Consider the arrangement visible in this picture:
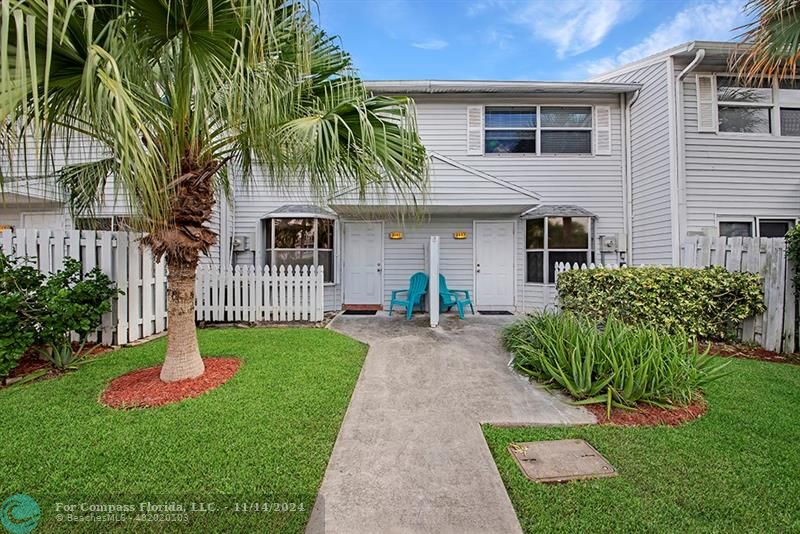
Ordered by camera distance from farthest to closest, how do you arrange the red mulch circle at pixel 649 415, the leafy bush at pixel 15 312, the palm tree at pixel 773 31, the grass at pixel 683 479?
the palm tree at pixel 773 31, the leafy bush at pixel 15 312, the red mulch circle at pixel 649 415, the grass at pixel 683 479

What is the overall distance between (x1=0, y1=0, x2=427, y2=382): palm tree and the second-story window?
18.3ft

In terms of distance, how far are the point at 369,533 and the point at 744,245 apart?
686 cm

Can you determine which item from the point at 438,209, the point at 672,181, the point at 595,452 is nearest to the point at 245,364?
the point at 595,452

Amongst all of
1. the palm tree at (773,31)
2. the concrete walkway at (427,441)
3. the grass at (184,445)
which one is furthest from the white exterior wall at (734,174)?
the grass at (184,445)

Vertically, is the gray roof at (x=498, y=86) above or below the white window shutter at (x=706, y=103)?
above

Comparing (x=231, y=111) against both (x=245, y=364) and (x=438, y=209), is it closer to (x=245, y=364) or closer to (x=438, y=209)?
(x=245, y=364)

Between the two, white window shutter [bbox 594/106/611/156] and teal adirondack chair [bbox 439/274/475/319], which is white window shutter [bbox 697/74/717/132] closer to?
white window shutter [bbox 594/106/611/156]

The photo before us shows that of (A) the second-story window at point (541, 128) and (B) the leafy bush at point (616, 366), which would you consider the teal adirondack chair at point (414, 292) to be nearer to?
(B) the leafy bush at point (616, 366)

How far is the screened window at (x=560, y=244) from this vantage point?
7.89 metres

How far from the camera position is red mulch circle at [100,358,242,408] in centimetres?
309

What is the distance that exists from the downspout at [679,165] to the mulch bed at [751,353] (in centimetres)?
226

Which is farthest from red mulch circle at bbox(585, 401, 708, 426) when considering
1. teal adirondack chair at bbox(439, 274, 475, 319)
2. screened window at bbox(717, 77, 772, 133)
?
screened window at bbox(717, 77, 772, 133)

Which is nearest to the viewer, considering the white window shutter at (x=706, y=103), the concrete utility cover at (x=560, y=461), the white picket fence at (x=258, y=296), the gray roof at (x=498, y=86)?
the concrete utility cover at (x=560, y=461)

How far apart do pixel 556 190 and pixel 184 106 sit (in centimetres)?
779
